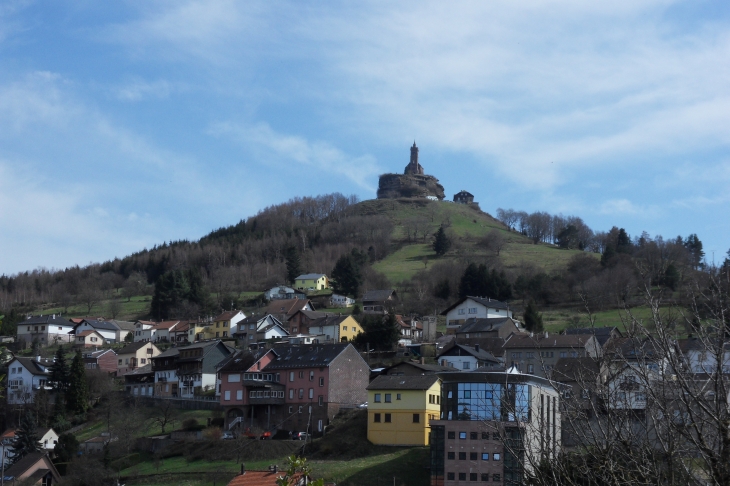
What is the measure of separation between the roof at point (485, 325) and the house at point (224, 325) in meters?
24.6

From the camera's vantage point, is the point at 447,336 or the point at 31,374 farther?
the point at 447,336

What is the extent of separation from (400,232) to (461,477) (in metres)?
101

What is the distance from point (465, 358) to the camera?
6525 centimetres

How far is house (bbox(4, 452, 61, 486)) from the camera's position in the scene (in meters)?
51.7

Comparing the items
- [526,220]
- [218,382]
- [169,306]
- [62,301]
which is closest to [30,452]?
[218,382]

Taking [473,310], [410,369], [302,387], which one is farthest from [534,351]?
[473,310]

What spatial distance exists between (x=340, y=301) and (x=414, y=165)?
3638 inches

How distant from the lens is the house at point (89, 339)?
93188 millimetres

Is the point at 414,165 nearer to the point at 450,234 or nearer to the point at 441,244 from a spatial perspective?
the point at 450,234

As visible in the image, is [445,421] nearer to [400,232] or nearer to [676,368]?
[676,368]

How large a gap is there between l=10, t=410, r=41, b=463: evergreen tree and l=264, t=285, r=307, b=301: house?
47516mm

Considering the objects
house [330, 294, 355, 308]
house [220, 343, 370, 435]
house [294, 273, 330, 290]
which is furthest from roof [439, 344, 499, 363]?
house [294, 273, 330, 290]

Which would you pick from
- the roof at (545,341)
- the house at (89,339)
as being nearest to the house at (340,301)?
the house at (89,339)

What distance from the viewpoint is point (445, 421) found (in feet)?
149
